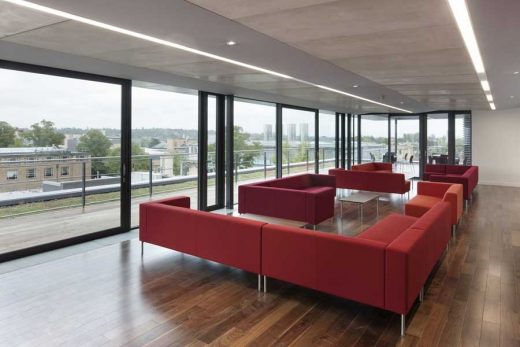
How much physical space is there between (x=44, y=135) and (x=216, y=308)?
3.47m

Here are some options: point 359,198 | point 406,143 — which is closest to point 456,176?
point 359,198

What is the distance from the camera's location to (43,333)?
2828mm

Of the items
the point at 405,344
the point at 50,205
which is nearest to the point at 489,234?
the point at 405,344

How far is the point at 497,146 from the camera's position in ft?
39.1

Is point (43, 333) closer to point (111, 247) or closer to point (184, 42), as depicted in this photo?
point (111, 247)

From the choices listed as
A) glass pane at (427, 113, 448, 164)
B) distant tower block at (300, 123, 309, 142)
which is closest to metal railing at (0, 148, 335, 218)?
distant tower block at (300, 123, 309, 142)

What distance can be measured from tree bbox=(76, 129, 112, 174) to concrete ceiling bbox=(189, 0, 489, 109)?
339cm

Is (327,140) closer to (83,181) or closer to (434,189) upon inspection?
(434,189)

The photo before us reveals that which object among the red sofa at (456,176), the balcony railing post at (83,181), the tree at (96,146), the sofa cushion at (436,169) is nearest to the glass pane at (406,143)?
the sofa cushion at (436,169)

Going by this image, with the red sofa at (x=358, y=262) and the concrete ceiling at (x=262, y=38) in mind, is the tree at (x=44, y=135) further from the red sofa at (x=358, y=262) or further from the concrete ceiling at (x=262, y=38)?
the red sofa at (x=358, y=262)

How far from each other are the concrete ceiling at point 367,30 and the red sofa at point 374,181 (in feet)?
12.1

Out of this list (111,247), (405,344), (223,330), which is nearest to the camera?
→ (405,344)

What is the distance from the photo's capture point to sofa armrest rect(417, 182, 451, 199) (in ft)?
21.2

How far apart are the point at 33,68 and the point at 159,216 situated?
2499mm
